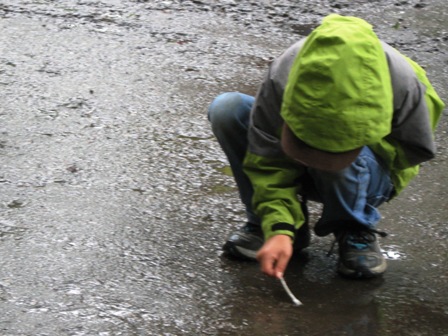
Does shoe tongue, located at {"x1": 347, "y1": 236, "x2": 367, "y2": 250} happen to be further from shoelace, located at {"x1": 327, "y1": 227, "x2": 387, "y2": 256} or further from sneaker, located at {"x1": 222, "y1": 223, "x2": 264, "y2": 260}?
sneaker, located at {"x1": 222, "y1": 223, "x2": 264, "y2": 260}

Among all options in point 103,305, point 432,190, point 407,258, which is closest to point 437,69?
point 432,190

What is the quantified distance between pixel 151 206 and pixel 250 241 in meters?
0.53

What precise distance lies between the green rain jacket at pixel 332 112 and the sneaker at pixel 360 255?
186 millimetres

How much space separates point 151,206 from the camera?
133 inches

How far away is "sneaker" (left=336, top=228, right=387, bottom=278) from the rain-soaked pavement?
1.6 inches

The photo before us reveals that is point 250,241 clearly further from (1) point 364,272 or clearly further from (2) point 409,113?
(2) point 409,113

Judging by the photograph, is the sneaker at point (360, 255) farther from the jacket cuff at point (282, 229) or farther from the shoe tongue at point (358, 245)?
the jacket cuff at point (282, 229)

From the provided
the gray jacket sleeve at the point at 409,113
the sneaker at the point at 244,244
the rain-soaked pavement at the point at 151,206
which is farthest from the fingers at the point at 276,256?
the gray jacket sleeve at the point at 409,113

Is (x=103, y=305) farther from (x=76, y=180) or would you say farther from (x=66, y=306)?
(x=76, y=180)

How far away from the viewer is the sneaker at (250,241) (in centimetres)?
301

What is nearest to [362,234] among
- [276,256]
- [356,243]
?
[356,243]

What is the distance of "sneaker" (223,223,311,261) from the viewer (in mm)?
3008

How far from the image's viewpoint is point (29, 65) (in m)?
4.96

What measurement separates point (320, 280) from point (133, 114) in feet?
5.49
